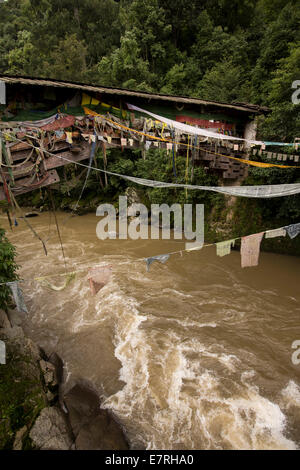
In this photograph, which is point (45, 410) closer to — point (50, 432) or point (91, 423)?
point (50, 432)

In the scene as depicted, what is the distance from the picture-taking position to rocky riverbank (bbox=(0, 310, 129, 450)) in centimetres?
350

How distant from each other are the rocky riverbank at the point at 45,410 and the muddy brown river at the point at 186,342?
1.03 ft

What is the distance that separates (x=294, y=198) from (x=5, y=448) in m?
9.73

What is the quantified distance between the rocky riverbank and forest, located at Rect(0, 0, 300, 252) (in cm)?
858

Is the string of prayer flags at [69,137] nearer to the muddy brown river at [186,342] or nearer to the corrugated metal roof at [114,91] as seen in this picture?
the corrugated metal roof at [114,91]

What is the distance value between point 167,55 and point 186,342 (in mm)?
23319

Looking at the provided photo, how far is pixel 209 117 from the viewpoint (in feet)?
33.9

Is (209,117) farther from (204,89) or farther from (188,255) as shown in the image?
(204,89)

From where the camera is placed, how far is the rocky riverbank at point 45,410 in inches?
138

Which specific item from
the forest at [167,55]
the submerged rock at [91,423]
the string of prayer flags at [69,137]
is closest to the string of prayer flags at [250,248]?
the submerged rock at [91,423]

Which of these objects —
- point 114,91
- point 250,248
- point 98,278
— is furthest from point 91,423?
point 114,91

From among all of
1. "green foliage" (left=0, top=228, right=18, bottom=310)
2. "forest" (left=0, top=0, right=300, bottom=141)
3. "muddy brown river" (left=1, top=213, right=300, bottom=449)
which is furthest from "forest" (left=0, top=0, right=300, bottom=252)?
"green foliage" (left=0, top=228, right=18, bottom=310)

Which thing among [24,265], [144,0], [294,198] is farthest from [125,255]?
[144,0]

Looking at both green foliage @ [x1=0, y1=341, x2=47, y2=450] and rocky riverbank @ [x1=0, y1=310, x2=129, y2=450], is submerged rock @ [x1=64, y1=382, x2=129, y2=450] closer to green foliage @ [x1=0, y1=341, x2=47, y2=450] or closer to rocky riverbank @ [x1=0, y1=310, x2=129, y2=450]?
rocky riverbank @ [x1=0, y1=310, x2=129, y2=450]
